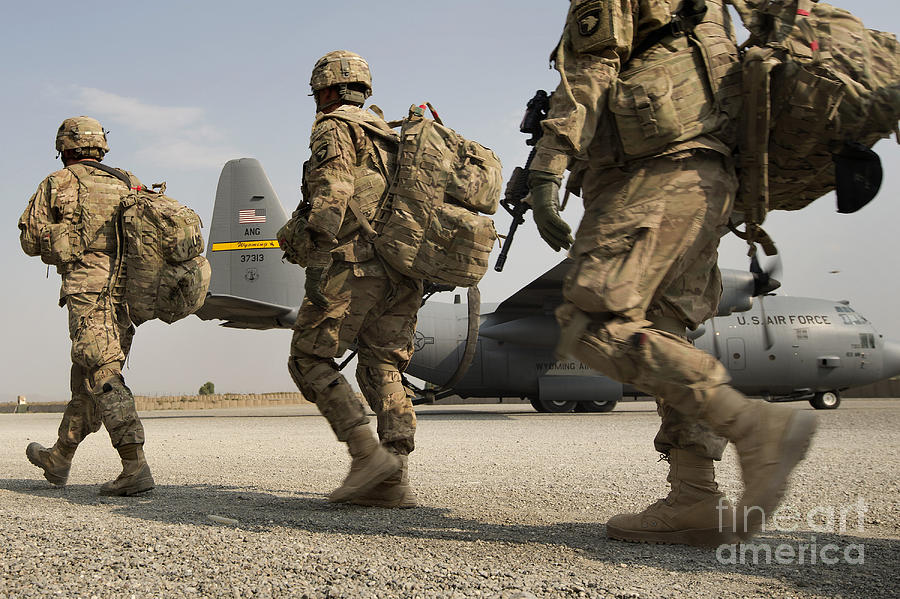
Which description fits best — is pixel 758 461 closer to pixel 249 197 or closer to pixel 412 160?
pixel 412 160

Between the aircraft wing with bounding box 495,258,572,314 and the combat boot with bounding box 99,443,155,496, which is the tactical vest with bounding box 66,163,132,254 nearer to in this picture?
the combat boot with bounding box 99,443,155,496

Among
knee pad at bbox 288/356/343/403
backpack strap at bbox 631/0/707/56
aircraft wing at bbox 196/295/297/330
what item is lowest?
knee pad at bbox 288/356/343/403

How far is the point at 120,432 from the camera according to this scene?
409cm

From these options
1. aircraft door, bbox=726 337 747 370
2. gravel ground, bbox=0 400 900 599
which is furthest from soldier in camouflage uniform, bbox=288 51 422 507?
aircraft door, bbox=726 337 747 370

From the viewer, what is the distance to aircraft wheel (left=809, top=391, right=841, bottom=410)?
17766mm

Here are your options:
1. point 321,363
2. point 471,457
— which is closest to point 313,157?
point 321,363

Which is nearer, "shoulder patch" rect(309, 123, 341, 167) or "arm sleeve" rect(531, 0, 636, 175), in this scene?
"arm sleeve" rect(531, 0, 636, 175)

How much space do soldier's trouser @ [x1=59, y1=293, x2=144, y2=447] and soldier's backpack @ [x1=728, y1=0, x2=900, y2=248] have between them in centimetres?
351

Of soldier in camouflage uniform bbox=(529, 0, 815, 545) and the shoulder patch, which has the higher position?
the shoulder patch

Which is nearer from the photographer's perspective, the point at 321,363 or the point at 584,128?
the point at 584,128

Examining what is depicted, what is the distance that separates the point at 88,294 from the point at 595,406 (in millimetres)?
13909

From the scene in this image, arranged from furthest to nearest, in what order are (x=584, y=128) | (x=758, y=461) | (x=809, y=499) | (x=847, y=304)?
(x=847, y=304) < (x=809, y=499) < (x=584, y=128) < (x=758, y=461)

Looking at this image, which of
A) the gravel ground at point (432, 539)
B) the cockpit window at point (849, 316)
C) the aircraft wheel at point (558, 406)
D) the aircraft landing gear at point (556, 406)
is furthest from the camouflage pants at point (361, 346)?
the cockpit window at point (849, 316)

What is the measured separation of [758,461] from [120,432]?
3.47 metres
